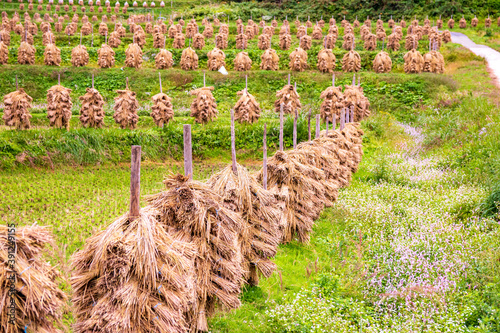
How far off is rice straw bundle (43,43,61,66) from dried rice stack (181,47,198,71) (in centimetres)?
920

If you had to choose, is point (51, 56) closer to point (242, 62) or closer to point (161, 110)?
point (242, 62)

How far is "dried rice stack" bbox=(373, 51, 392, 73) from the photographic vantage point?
3316cm

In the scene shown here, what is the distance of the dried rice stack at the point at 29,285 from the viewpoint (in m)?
4.04

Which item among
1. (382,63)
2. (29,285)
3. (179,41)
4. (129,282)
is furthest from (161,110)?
(382,63)

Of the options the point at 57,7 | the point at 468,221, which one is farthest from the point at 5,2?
the point at 468,221

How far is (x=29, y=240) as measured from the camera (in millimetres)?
4305

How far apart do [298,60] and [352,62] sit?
13.1 ft

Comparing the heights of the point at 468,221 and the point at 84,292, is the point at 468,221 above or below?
below

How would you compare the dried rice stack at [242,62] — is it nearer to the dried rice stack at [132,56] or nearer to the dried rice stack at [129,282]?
the dried rice stack at [132,56]

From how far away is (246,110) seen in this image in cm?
2277

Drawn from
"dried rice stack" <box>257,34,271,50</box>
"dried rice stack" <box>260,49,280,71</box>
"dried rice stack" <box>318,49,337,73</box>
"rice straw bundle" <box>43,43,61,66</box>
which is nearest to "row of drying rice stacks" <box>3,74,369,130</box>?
"dried rice stack" <box>260,49,280,71</box>

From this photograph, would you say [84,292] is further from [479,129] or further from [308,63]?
[308,63]

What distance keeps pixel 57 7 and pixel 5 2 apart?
6.97 m

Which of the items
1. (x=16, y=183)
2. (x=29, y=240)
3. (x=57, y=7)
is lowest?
(x=16, y=183)
